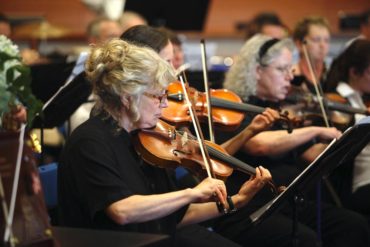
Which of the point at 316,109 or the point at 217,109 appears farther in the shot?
the point at 316,109

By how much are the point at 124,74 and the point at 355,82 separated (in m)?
1.78

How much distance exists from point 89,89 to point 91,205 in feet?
3.61

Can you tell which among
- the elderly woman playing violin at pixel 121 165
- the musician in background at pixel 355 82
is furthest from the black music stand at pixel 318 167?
the musician in background at pixel 355 82

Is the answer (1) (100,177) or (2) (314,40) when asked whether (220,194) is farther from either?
(2) (314,40)

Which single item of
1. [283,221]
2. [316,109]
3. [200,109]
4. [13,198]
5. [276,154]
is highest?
[13,198]

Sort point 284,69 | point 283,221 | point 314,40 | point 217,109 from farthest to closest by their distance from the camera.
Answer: point 314,40 → point 284,69 → point 217,109 → point 283,221

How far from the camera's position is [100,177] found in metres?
1.89

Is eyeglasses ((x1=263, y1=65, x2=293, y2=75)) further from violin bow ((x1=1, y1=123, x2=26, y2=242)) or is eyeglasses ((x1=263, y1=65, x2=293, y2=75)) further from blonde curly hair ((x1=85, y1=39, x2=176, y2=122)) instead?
violin bow ((x1=1, y1=123, x2=26, y2=242))

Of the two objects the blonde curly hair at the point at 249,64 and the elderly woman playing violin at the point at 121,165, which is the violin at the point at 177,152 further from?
the blonde curly hair at the point at 249,64

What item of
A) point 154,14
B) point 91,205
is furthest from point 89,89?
point 154,14

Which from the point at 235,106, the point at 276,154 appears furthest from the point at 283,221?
the point at 235,106

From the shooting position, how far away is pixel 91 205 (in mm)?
1887

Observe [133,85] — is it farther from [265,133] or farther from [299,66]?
[299,66]

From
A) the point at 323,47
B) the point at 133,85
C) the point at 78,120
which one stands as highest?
the point at 133,85
